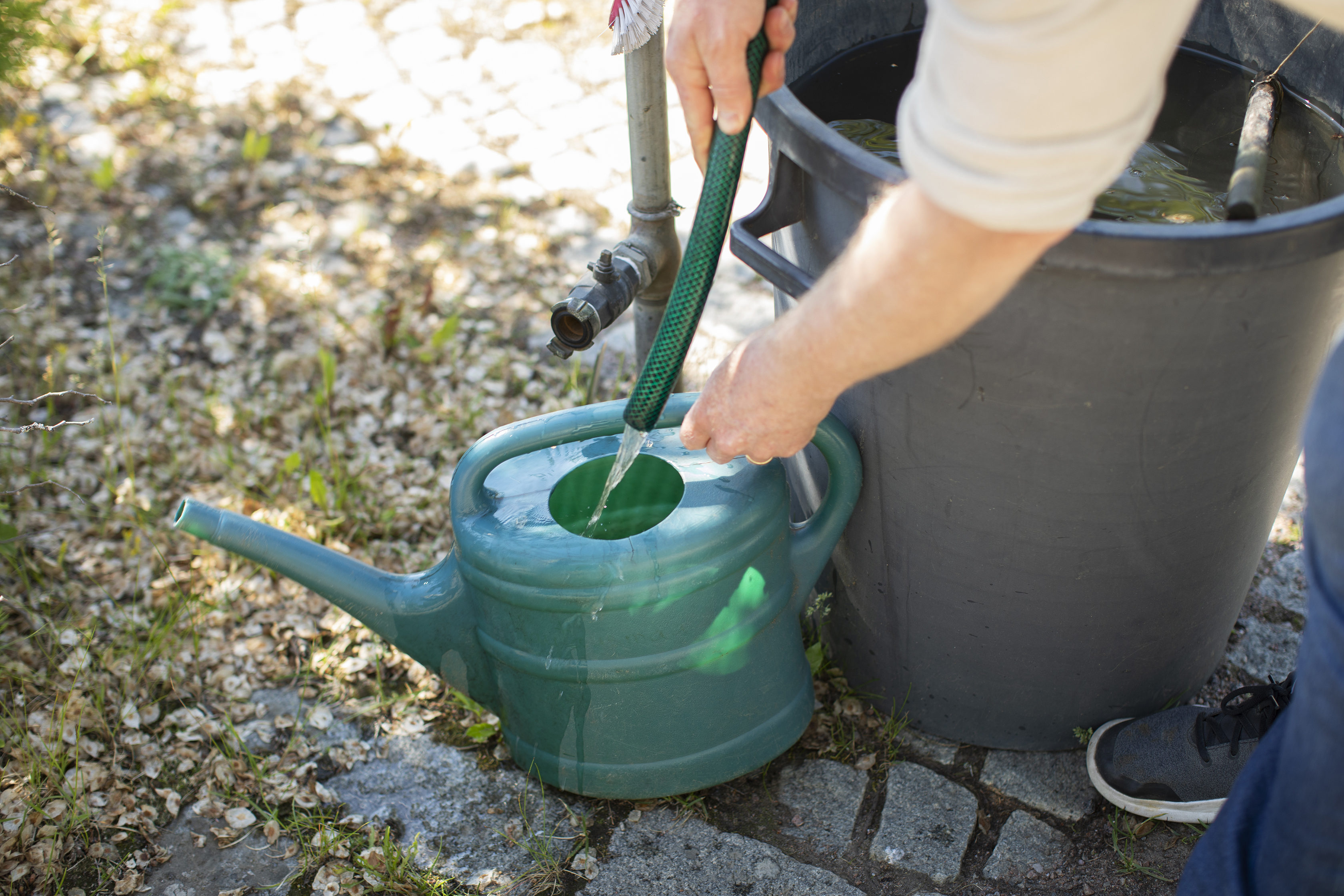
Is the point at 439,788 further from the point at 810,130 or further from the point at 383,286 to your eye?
the point at 383,286

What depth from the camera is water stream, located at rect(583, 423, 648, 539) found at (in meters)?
1.51

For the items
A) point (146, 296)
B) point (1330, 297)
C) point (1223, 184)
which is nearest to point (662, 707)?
point (1330, 297)

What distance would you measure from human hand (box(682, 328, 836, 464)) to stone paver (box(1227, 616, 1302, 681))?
1243mm

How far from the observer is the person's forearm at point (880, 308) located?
0.89m

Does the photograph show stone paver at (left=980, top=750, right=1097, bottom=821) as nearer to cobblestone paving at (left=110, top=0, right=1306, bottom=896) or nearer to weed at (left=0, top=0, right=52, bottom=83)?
cobblestone paving at (left=110, top=0, right=1306, bottom=896)

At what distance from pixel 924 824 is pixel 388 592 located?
1.01 m

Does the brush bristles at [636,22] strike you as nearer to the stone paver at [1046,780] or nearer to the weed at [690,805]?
the weed at [690,805]

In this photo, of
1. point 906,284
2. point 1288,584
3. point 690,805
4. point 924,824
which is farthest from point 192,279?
point 1288,584

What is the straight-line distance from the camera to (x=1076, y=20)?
0.75 meters

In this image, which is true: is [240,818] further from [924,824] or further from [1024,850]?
[1024,850]

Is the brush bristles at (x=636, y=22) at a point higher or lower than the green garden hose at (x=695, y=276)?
higher

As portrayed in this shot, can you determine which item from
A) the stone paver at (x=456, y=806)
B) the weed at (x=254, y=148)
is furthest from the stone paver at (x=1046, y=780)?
the weed at (x=254, y=148)

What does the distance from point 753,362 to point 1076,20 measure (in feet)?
1.74

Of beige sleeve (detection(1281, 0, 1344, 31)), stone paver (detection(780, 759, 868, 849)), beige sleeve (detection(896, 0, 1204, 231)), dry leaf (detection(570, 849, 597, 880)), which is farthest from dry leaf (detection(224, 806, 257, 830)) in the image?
beige sleeve (detection(1281, 0, 1344, 31))
